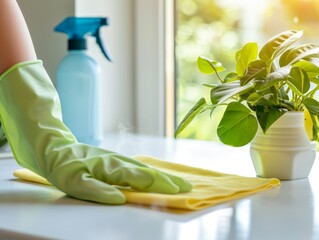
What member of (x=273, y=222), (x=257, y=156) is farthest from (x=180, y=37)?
(x=273, y=222)

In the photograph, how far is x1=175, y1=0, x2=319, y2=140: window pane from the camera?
4.62 feet

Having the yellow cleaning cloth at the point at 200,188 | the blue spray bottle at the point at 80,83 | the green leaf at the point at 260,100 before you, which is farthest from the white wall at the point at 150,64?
the green leaf at the point at 260,100

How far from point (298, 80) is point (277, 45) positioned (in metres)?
0.07

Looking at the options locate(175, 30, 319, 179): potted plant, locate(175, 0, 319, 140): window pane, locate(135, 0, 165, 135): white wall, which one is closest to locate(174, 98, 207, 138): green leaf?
locate(175, 30, 319, 179): potted plant

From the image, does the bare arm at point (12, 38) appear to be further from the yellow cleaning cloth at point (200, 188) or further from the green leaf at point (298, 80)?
the green leaf at point (298, 80)

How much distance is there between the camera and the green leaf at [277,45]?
95 cm

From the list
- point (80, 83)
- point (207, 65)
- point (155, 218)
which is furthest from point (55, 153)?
point (80, 83)

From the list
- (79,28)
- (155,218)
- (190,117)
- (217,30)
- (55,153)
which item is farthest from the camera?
(217,30)

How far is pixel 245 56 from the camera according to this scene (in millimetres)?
1030

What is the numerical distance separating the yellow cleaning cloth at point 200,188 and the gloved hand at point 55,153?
0.02 meters

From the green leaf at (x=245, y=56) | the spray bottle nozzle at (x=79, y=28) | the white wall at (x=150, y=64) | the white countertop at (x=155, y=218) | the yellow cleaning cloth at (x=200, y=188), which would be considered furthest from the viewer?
the white wall at (x=150, y=64)

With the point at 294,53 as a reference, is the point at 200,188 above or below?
below

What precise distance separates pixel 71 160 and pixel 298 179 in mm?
355

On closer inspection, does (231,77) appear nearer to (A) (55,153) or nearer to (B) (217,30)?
(A) (55,153)
